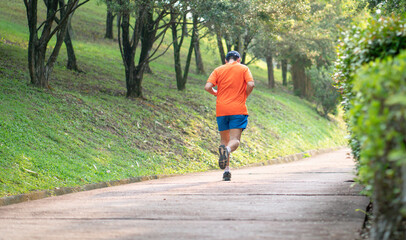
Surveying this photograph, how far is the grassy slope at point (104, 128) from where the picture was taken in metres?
11.2

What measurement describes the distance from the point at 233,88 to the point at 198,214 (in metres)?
4.46

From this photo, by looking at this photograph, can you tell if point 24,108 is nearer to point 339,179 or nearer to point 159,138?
point 159,138

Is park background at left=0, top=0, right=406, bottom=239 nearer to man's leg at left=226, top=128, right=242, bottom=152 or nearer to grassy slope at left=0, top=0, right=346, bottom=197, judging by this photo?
grassy slope at left=0, top=0, right=346, bottom=197

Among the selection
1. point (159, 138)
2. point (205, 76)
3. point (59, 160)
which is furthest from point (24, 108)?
point (205, 76)

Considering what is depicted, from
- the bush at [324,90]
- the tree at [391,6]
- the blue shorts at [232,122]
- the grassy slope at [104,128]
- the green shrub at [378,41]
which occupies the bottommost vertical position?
the bush at [324,90]

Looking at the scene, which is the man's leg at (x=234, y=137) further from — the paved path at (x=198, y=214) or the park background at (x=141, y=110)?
the park background at (x=141, y=110)

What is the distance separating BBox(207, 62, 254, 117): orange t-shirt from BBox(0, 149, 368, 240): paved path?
169 cm

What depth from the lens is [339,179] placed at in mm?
10578

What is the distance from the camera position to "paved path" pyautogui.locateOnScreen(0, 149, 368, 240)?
17.5 ft

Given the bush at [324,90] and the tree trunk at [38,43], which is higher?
the tree trunk at [38,43]

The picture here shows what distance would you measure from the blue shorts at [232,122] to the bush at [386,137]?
6481 millimetres

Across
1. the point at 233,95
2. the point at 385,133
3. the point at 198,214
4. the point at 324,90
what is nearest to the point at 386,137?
the point at 385,133

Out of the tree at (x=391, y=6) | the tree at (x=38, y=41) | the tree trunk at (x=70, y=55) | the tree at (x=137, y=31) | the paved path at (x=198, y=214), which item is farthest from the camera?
the tree trunk at (x=70, y=55)

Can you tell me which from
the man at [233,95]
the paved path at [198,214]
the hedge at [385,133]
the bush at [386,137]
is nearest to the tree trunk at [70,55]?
the man at [233,95]
